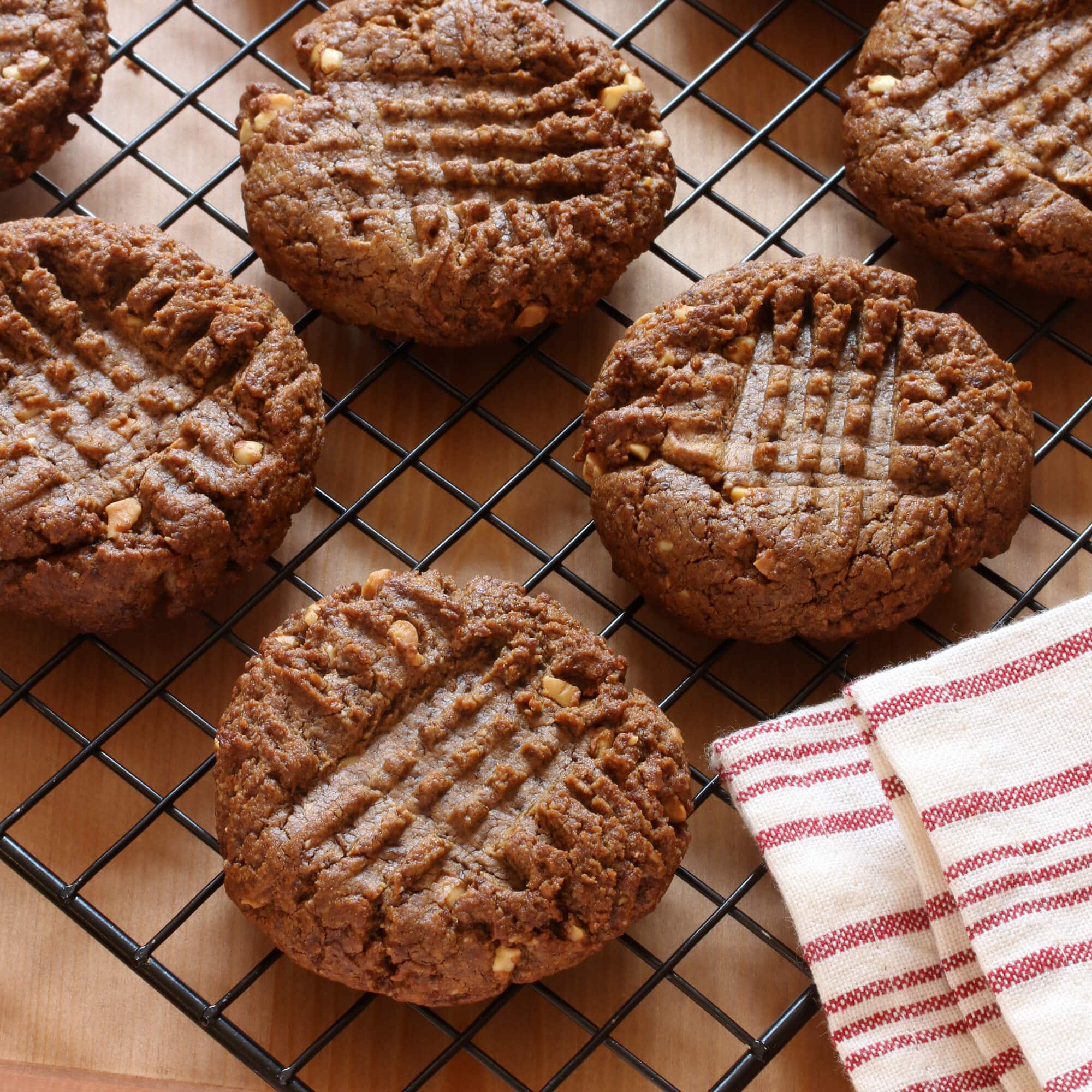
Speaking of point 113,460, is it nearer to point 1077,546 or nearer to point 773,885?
point 773,885


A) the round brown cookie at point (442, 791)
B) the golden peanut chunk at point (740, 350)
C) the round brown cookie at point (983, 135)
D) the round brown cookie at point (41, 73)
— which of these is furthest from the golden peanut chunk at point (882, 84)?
the round brown cookie at point (41, 73)

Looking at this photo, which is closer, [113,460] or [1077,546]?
[113,460]

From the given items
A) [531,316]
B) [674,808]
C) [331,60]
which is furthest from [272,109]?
[674,808]

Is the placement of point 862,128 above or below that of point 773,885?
above

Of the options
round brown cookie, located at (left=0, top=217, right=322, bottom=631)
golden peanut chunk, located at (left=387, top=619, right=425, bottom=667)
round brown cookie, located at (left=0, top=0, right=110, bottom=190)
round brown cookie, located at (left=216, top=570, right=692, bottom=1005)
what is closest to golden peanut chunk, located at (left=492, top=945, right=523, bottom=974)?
round brown cookie, located at (left=216, top=570, right=692, bottom=1005)

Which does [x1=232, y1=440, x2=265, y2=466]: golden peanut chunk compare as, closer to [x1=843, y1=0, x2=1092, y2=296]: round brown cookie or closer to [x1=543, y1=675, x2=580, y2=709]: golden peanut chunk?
[x1=543, y1=675, x2=580, y2=709]: golden peanut chunk

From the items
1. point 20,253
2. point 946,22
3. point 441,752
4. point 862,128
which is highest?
point 946,22

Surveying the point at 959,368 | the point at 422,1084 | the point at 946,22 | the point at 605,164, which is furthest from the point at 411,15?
the point at 422,1084
